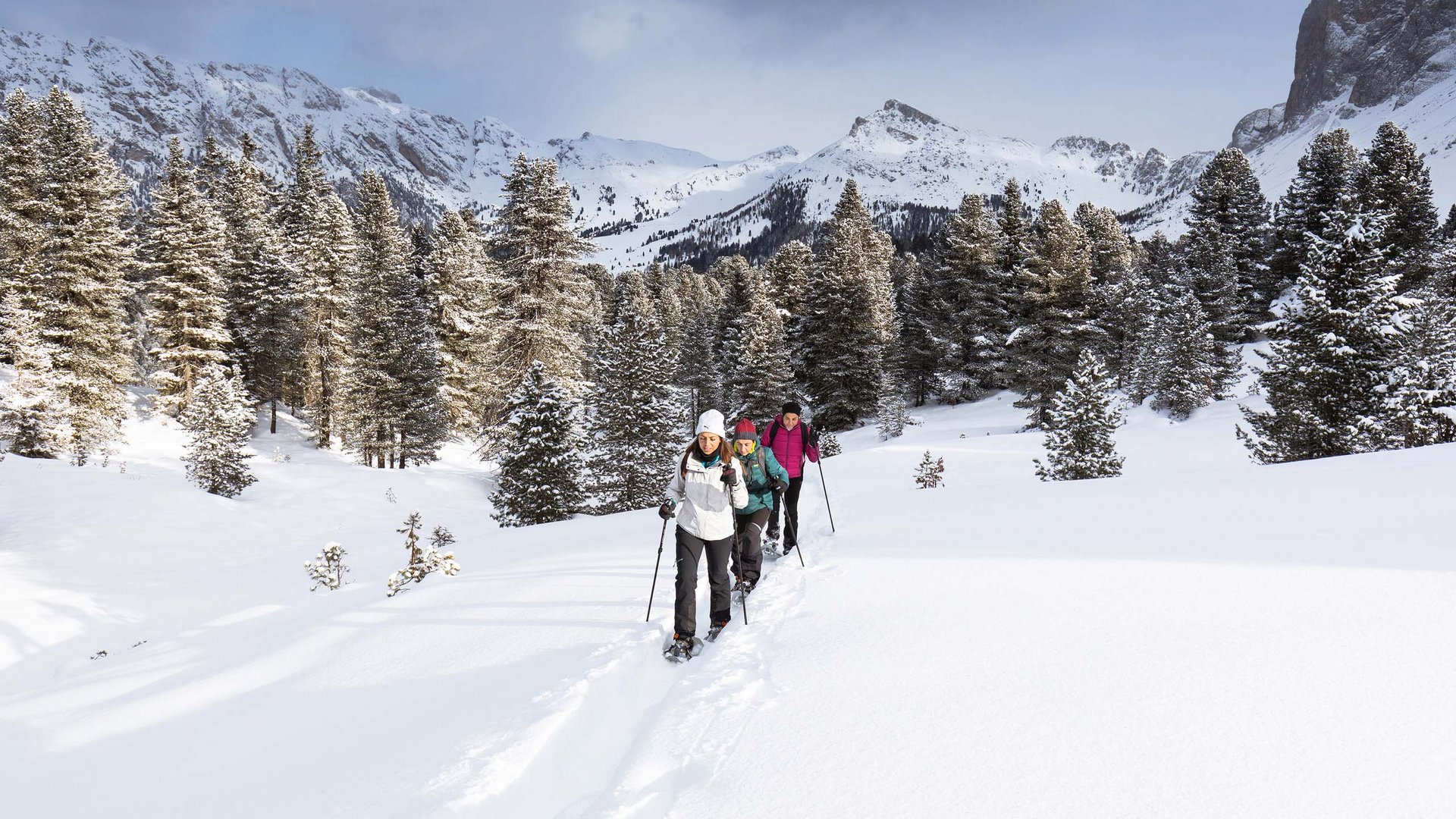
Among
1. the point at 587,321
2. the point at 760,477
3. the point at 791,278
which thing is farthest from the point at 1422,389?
the point at 791,278

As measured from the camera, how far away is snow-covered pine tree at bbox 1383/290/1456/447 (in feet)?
45.4

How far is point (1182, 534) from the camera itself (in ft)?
23.8

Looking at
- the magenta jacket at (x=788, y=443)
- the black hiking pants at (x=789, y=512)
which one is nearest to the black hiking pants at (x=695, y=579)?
the black hiking pants at (x=789, y=512)

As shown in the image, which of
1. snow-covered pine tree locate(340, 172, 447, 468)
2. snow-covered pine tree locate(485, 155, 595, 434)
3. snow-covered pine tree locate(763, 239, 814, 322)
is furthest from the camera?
snow-covered pine tree locate(763, 239, 814, 322)

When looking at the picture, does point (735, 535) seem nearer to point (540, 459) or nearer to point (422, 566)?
point (422, 566)

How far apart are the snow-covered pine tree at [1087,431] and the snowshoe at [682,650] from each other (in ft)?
41.3

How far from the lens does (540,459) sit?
68.4ft

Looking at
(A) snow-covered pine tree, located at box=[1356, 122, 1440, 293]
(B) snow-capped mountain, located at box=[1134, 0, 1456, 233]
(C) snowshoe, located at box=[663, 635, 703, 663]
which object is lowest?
(C) snowshoe, located at box=[663, 635, 703, 663]

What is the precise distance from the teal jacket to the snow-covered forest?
987 millimetres

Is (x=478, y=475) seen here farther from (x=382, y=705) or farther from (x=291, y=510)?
(x=382, y=705)

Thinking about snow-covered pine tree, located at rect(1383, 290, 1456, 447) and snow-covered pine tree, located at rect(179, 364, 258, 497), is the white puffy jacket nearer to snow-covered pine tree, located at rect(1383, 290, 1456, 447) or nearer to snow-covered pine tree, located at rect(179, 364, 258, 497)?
snow-covered pine tree, located at rect(1383, 290, 1456, 447)

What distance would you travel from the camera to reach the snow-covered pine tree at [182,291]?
31.3m

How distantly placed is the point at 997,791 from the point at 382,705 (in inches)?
181

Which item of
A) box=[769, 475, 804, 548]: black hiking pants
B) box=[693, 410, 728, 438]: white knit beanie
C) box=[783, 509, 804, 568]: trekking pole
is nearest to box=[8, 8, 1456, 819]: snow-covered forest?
box=[783, 509, 804, 568]: trekking pole
